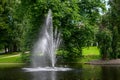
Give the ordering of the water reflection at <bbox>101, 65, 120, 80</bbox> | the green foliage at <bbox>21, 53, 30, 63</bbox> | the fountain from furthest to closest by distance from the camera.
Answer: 1. the green foliage at <bbox>21, 53, 30, 63</bbox>
2. the fountain
3. the water reflection at <bbox>101, 65, 120, 80</bbox>

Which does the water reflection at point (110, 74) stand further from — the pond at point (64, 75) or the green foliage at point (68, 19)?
the green foliage at point (68, 19)

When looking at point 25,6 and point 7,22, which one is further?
point 7,22

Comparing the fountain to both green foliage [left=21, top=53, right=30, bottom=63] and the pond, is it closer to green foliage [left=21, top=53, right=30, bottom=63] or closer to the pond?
green foliage [left=21, top=53, right=30, bottom=63]

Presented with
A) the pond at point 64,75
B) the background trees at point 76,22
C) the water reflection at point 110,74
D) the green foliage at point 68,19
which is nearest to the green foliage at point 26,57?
the green foliage at point 68,19

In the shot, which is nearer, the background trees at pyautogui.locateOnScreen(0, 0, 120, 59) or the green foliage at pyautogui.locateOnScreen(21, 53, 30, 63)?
the background trees at pyautogui.locateOnScreen(0, 0, 120, 59)

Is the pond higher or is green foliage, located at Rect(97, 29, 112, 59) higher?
green foliage, located at Rect(97, 29, 112, 59)

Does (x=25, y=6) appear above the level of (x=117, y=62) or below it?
above

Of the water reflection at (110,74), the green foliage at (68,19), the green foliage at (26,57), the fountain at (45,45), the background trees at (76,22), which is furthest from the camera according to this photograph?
the green foliage at (26,57)

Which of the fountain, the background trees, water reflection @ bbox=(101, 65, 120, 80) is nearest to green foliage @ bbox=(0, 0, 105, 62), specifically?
the background trees

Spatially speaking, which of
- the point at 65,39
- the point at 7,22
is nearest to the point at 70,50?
the point at 65,39

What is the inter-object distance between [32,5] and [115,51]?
532 inches

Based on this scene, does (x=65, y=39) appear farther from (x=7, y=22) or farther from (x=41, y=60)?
(x=7, y=22)

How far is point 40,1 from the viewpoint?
43250 millimetres

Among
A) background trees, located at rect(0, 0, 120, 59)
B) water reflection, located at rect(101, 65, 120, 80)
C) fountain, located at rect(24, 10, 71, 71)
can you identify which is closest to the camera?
water reflection, located at rect(101, 65, 120, 80)
